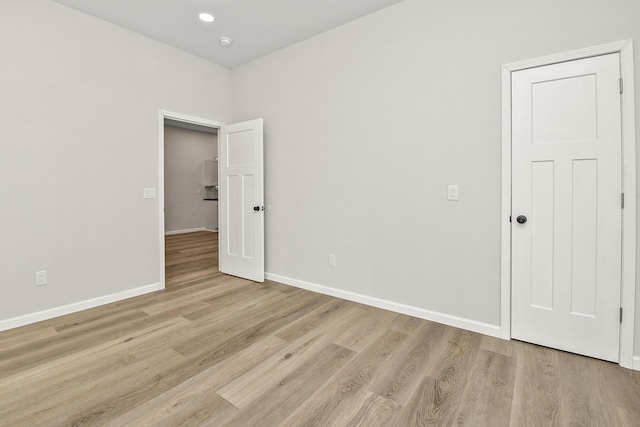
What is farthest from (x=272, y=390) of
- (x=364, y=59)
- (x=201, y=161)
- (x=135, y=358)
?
(x=201, y=161)

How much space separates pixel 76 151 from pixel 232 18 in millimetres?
1984

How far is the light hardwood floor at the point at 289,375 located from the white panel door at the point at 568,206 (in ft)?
0.84

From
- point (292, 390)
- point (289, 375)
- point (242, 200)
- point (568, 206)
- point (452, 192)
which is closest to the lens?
point (292, 390)

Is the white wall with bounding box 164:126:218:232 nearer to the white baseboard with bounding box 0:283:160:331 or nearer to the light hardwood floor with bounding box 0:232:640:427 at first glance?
the white baseboard with bounding box 0:283:160:331

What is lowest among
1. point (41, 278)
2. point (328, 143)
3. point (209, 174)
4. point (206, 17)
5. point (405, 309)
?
point (405, 309)

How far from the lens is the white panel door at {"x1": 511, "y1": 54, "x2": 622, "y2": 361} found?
2.01 meters

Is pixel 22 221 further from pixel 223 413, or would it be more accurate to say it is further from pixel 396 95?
pixel 396 95

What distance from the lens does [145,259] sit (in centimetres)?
345

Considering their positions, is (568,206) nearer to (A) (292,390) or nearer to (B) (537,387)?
(B) (537,387)

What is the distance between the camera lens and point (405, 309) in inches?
112

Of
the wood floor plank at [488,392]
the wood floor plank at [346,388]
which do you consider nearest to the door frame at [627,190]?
the wood floor plank at [488,392]

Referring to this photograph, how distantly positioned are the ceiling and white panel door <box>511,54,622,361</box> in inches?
65.2

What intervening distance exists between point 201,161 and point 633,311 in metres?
8.41

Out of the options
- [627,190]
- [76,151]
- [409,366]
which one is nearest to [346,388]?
[409,366]
